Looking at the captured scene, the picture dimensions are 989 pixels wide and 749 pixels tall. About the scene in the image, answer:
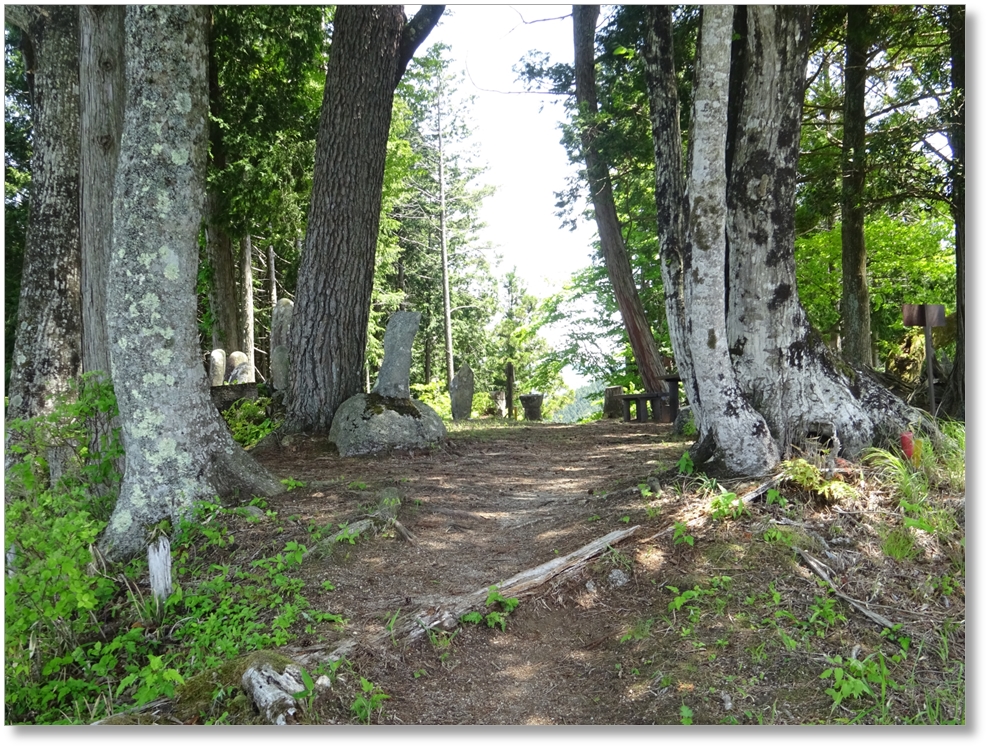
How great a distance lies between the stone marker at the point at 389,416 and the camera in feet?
22.0

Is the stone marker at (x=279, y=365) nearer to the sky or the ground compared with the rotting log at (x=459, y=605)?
nearer to the sky

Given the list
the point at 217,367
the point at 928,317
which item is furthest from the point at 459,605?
the point at 217,367

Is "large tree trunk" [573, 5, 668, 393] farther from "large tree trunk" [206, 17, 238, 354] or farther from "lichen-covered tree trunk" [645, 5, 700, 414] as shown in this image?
"large tree trunk" [206, 17, 238, 354]

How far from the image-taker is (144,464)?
14.2ft

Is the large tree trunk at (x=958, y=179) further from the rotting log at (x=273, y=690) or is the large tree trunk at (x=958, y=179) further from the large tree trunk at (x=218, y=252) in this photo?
the large tree trunk at (x=218, y=252)

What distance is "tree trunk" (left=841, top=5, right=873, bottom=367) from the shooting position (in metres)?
7.92

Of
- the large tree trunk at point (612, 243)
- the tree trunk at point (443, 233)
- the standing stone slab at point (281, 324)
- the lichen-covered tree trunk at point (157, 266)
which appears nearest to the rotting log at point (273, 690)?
the lichen-covered tree trunk at point (157, 266)

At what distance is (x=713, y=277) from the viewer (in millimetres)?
4395

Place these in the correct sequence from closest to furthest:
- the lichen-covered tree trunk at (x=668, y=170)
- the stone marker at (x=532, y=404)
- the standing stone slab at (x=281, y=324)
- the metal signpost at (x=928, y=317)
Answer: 1. the metal signpost at (x=928, y=317)
2. the lichen-covered tree trunk at (x=668, y=170)
3. the standing stone slab at (x=281, y=324)
4. the stone marker at (x=532, y=404)

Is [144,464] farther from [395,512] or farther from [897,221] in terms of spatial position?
[897,221]

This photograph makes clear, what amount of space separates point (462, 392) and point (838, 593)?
39.2ft

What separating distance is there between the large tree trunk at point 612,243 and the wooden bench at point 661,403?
20cm

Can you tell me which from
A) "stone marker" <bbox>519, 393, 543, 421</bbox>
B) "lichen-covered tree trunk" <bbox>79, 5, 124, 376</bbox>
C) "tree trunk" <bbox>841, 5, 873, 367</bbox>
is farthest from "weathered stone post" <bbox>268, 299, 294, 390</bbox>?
"tree trunk" <bbox>841, 5, 873, 367</bbox>

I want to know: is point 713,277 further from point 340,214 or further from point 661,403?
point 661,403
